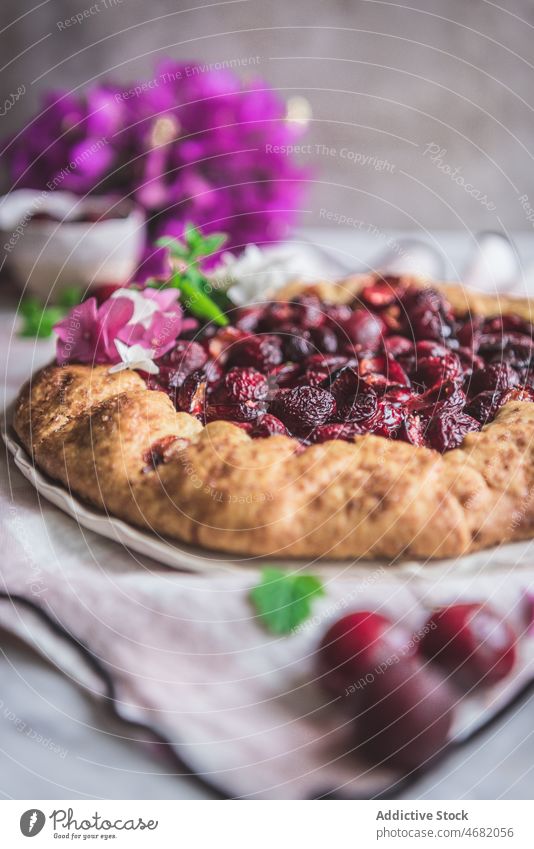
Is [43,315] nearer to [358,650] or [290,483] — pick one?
[290,483]

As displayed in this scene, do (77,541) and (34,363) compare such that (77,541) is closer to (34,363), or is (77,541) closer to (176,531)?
(176,531)

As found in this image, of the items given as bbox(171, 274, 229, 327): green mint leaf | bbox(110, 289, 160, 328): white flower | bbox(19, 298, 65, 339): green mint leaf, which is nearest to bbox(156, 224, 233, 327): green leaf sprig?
bbox(171, 274, 229, 327): green mint leaf

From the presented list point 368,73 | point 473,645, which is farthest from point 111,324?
point 368,73

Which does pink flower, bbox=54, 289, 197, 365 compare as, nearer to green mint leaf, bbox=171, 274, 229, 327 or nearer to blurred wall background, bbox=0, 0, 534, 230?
green mint leaf, bbox=171, 274, 229, 327

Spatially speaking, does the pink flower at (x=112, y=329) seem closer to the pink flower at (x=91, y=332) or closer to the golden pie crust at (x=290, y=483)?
the pink flower at (x=91, y=332)

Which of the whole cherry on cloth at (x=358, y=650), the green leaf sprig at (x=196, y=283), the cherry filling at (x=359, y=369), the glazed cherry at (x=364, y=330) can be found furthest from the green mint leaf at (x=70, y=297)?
the whole cherry on cloth at (x=358, y=650)

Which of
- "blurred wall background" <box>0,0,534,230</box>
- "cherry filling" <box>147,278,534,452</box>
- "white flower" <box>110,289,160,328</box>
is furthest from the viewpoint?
"blurred wall background" <box>0,0,534,230</box>
